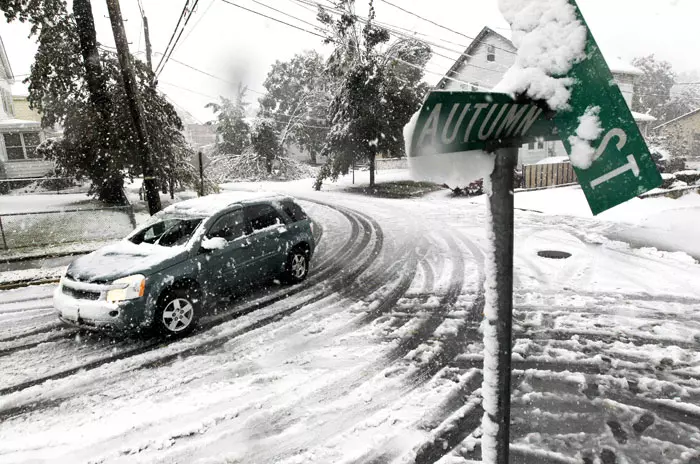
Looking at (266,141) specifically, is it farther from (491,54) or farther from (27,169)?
(491,54)

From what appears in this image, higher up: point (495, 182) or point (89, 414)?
point (495, 182)

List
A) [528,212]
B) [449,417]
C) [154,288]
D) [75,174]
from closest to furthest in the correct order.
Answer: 1. [449,417]
2. [154,288]
3. [528,212]
4. [75,174]

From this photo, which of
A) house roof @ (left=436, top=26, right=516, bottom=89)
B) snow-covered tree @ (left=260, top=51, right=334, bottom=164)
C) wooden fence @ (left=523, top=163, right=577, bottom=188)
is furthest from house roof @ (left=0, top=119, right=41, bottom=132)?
wooden fence @ (left=523, top=163, right=577, bottom=188)

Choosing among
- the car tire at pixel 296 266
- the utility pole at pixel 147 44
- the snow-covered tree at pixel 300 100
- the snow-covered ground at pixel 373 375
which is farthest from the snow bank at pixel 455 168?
the snow-covered tree at pixel 300 100

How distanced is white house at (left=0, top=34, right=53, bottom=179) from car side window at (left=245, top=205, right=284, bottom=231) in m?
26.9

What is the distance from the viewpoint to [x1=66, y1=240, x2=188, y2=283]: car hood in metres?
5.93

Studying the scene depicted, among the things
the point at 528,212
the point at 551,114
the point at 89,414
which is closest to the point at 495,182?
the point at 551,114

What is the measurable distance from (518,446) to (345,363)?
7.23 ft

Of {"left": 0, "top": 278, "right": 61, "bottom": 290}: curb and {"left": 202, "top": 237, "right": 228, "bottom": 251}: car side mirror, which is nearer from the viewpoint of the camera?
{"left": 202, "top": 237, "right": 228, "bottom": 251}: car side mirror

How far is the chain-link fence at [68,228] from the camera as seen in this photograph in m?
12.4

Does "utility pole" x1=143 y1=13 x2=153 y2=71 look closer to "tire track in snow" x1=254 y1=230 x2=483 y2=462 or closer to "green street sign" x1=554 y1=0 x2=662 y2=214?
"tire track in snow" x1=254 y1=230 x2=483 y2=462

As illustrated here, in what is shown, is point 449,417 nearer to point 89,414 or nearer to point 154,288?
point 89,414

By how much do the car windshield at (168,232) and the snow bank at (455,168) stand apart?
234 inches

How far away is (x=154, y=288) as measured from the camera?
19.5ft
